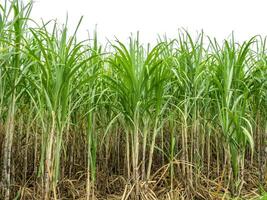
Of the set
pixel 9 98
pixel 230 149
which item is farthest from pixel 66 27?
pixel 230 149

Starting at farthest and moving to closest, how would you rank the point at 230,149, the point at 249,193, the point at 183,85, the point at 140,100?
1. the point at 249,193
2. the point at 183,85
3. the point at 230,149
4. the point at 140,100

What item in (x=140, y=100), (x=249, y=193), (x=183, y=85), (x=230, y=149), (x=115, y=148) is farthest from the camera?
(x=115, y=148)

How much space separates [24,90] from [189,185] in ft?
4.55

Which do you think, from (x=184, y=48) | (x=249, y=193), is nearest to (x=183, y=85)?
(x=184, y=48)

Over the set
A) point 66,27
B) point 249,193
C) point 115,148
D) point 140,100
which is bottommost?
point 249,193

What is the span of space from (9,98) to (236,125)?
153 centimetres

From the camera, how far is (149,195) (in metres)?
2.47

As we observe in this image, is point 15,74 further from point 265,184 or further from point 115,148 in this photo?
point 265,184

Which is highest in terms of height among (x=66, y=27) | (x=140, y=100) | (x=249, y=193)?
(x=66, y=27)

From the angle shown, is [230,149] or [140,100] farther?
[230,149]

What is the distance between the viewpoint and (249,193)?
10.1ft

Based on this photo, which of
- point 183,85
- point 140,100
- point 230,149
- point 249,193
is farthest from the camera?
point 249,193

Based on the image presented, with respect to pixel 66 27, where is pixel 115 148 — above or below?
below

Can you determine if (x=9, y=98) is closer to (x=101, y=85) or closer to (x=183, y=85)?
(x=101, y=85)
